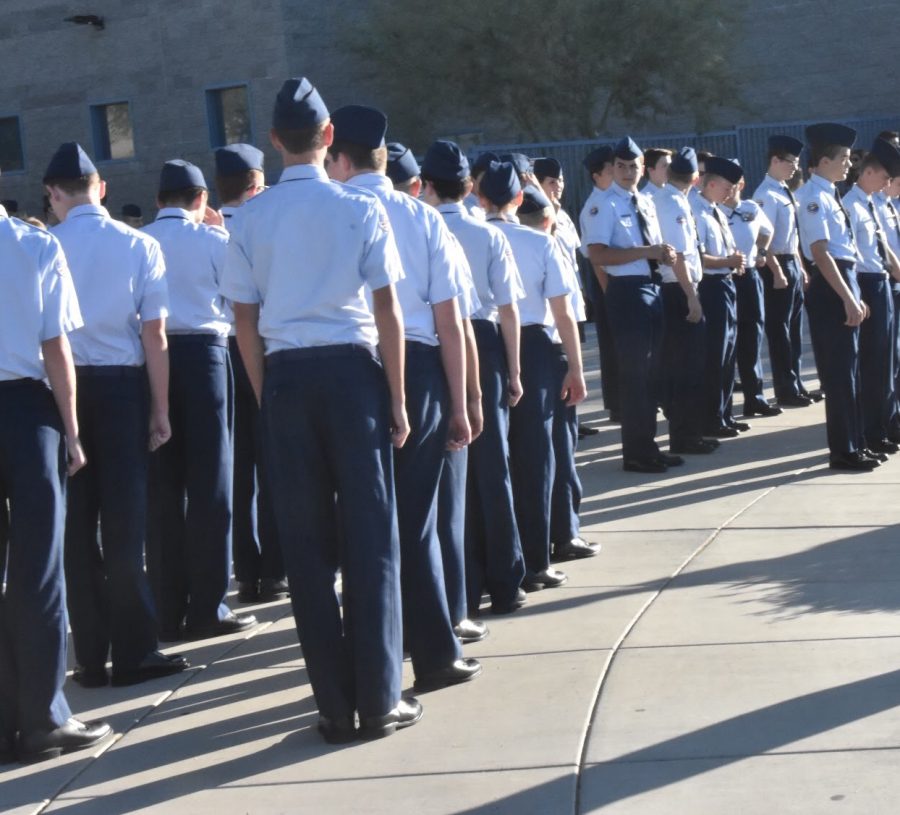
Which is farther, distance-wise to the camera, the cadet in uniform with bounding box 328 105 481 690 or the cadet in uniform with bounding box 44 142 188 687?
the cadet in uniform with bounding box 44 142 188 687

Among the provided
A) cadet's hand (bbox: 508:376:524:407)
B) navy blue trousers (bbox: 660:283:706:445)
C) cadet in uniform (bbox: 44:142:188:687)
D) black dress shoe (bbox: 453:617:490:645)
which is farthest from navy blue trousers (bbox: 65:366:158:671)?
navy blue trousers (bbox: 660:283:706:445)

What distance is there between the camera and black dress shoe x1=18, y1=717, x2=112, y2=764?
16.4 ft

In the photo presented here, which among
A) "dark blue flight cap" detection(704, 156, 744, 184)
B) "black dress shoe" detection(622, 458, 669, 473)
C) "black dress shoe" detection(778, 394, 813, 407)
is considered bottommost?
"black dress shoe" detection(622, 458, 669, 473)

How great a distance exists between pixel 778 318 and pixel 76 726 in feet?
27.6

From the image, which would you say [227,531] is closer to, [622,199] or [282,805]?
[282,805]

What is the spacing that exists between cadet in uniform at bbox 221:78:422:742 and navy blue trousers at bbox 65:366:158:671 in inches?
38.4

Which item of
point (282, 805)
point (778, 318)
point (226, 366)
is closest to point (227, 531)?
point (226, 366)

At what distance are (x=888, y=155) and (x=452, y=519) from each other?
5.07 metres

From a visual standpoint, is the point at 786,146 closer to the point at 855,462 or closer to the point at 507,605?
the point at 855,462

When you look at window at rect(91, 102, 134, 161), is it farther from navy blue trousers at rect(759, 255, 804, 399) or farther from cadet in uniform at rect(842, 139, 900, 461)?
cadet in uniform at rect(842, 139, 900, 461)

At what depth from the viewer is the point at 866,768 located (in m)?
4.36

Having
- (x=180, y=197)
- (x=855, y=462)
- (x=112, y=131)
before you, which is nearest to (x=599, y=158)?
(x=855, y=462)

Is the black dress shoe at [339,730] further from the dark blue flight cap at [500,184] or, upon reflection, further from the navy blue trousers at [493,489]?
the dark blue flight cap at [500,184]

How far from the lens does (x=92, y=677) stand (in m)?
5.92
